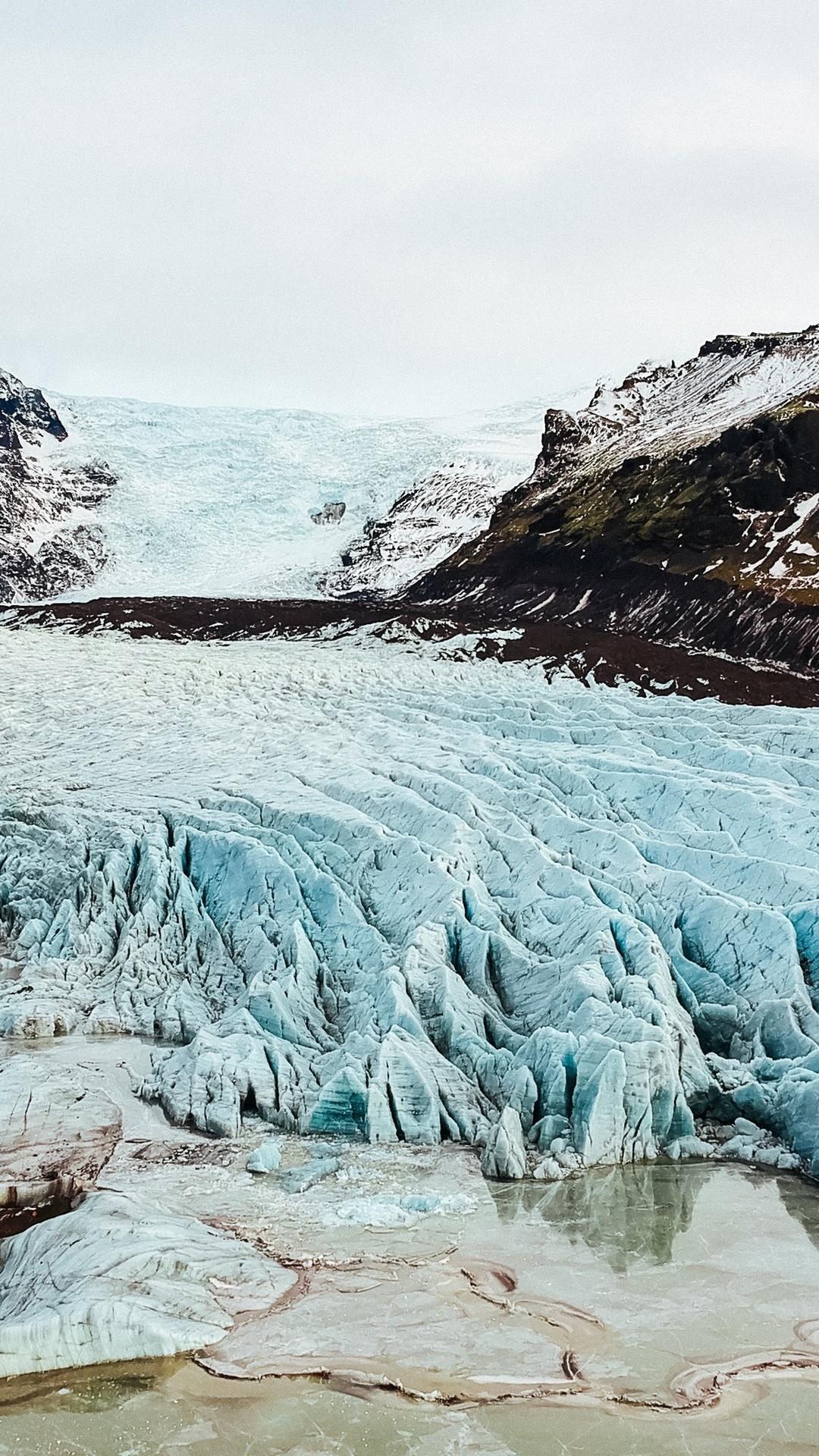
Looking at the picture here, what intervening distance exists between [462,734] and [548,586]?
2369cm

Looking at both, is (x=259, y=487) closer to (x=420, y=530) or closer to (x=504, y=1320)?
(x=420, y=530)

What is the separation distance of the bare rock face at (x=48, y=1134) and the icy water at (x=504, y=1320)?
51 centimetres

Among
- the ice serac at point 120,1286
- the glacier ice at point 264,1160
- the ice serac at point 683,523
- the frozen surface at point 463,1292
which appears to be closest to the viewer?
the frozen surface at point 463,1292

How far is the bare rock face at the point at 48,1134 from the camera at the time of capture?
938cm

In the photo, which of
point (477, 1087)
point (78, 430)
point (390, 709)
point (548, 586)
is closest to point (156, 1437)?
point (477, 1087)

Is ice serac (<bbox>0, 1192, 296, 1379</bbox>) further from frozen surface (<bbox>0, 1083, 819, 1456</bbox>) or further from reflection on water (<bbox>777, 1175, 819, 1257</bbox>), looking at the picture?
reflection on water (<bbox>777, 1175, 819, 1257</bbox>)

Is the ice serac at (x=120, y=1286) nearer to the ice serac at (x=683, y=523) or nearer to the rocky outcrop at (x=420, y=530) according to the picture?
the ice serac at (x=683, y=523)

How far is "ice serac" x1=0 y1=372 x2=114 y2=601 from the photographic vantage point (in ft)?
208

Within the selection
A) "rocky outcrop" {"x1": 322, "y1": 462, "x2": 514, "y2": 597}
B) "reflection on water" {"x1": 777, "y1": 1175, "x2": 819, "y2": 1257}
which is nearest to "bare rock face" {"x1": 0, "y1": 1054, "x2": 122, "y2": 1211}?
"reflection on water" {"x1": 777, "y1": 1175, "x2": 819, "y2": 1257}

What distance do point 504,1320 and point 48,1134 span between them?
16.4 feet

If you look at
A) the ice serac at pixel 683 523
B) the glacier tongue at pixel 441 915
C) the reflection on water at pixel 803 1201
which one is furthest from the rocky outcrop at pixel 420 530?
the reflection on water at pixel 803 1201

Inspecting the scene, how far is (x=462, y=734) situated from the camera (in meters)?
20.7

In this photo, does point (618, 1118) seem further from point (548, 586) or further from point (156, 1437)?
point (548, 586)

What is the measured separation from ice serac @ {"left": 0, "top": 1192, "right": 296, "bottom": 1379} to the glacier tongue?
2.46m
